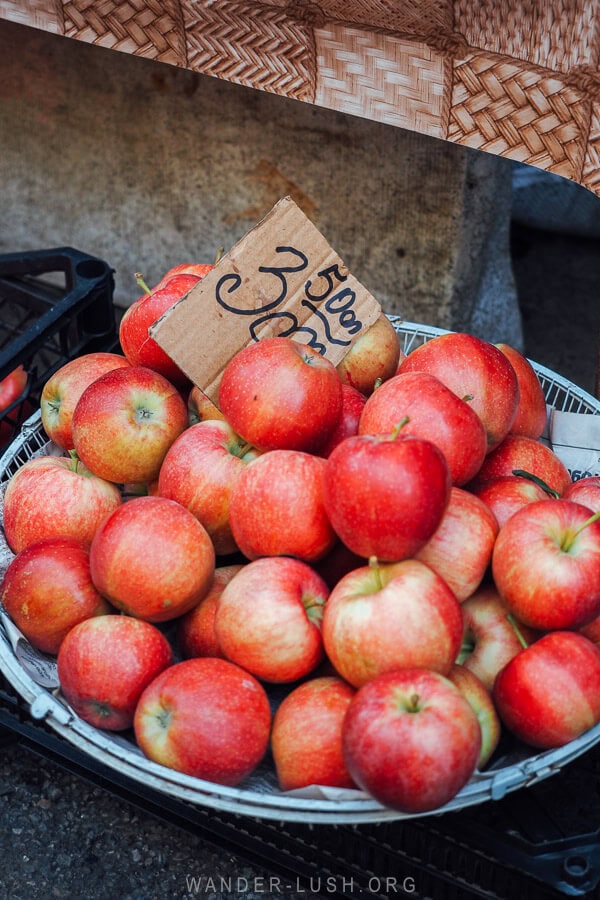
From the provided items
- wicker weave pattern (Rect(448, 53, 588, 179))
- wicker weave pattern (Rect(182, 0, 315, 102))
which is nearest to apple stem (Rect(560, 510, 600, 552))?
wicker weave pattern (Rect(448, 53, 588, 179))

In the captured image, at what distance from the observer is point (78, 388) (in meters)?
1.67

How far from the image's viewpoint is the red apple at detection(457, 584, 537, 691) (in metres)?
1.30

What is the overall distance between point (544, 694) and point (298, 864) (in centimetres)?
49

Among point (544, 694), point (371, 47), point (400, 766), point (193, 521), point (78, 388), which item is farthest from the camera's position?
point (78, 388)

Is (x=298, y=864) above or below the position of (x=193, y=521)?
below

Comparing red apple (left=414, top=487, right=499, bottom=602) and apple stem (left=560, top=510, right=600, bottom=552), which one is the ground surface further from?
apple stem (left=560, top=510, right=600, bottom=552)

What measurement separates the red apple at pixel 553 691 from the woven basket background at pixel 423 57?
0.74m

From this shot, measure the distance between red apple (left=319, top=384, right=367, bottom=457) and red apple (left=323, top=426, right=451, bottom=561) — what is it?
0.89ft

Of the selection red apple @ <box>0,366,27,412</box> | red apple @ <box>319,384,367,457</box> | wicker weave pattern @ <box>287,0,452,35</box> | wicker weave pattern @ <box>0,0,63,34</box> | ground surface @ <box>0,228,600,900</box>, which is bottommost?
ground surface @ <box>0,228,600,900</box>

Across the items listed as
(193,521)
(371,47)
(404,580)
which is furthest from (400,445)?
(371,47)

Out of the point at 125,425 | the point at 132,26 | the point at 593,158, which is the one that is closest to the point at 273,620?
the point at 125,425

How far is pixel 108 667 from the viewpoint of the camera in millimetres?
1255

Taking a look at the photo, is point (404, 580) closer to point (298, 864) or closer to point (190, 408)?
point (298, 864)

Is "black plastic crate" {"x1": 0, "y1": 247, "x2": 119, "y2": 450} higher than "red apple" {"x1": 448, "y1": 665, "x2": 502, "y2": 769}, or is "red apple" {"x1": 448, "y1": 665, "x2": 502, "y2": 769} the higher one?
"black plastic crate" {"x1": 0, "y1": 247, "x2": 119, "y2": 450}
